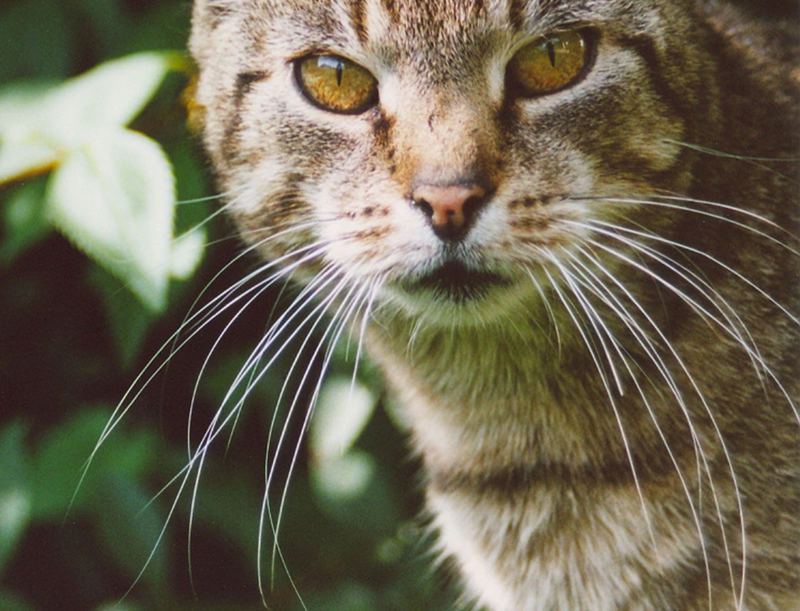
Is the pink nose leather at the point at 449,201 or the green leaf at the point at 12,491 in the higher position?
the pink nose leather at the point at 449,201

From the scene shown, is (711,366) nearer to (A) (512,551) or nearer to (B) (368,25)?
(A) (512,551)

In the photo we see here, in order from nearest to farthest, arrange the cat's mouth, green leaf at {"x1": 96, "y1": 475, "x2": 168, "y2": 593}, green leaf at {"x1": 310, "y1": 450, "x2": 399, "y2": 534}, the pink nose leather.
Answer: the pink nose leather < the cat's mouth < green leaf at {"x1": 96, "y1": 475, "x2": 168, "y2": 593} < green leaf at {"x1": 310, "y1": 450, "x2": 399, "y2": 534}

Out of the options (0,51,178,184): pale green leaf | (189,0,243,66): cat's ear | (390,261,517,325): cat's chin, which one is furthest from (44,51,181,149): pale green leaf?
(390,261,517,325): cat's chin

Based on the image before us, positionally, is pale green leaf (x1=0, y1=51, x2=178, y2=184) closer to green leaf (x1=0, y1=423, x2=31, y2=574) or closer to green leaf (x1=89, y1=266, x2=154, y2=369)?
green leaf (x1=89, y1=266, x2=154, y2=369)

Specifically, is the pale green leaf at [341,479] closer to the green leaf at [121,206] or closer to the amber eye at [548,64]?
the green leaf at [121,206]

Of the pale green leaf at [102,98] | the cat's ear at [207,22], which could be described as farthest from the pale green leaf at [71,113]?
the cat's ear at [207,22]

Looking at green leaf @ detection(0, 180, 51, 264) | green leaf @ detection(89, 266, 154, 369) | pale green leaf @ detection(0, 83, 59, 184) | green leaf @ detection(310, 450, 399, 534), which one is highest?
pale green leaf @ detection(0, 83, 59, 184)

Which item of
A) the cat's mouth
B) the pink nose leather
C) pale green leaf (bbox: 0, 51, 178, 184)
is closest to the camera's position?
the pink nose leather
